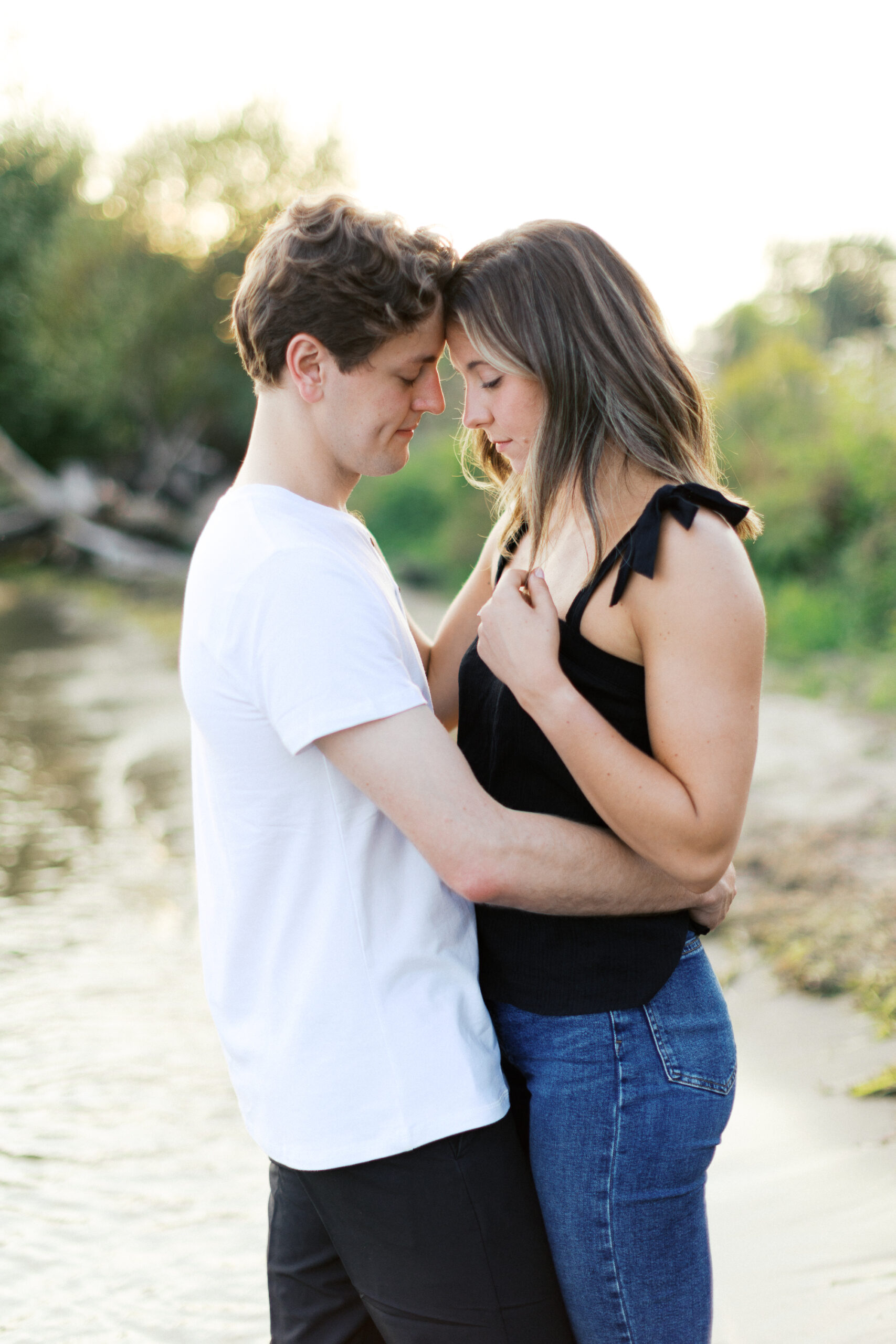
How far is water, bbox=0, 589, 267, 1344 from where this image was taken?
3.11m

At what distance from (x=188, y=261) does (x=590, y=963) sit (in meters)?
23.3

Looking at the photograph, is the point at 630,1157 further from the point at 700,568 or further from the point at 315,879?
the point at 700,568

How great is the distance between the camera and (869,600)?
34.1 ft

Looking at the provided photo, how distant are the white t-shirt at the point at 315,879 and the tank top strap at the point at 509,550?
47 centimetres

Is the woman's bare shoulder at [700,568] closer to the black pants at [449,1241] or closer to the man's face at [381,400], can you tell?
the man's face at [381,400]

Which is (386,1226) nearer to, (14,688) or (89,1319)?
(89,1319)

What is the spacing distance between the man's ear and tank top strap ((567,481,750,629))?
0.50m

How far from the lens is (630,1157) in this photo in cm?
155

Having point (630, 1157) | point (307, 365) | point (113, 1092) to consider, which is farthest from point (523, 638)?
point (113, 1092)

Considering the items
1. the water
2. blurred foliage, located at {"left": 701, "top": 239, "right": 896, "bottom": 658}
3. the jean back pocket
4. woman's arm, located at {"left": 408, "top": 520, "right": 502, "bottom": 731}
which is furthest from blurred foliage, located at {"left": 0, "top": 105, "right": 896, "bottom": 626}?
the jean back pocket

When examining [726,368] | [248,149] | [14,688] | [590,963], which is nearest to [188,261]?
[248,149]

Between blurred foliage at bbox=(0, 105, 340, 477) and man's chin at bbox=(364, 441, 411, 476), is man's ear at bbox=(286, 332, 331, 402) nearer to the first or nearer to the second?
man's chin at bbox=(364, 441, 411, 476)

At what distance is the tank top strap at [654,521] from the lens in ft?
4.98

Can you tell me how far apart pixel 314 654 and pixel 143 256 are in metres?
→ 23.5
